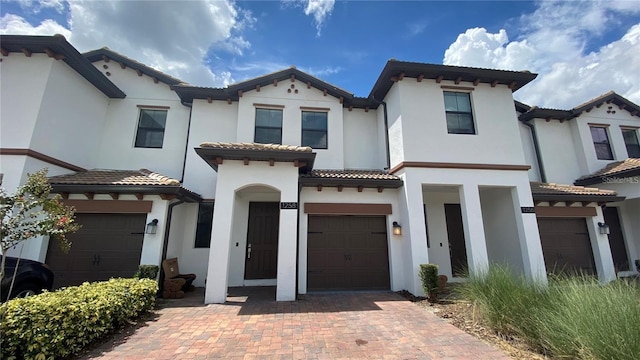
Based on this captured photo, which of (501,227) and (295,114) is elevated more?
(295,114)

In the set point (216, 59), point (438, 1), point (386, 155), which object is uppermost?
point (438, 1)

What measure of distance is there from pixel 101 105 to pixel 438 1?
504 inches

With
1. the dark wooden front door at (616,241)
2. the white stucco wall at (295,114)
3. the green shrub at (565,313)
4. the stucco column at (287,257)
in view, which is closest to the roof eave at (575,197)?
the dark wooden front door at (616,241)

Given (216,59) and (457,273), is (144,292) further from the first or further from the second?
(457,273)

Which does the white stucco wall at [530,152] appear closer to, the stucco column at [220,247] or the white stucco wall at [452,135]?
the white stucco wall at [452,135]

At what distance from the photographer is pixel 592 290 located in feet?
13.0

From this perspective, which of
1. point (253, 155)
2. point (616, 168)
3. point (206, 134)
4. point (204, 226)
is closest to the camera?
point (253, 155)

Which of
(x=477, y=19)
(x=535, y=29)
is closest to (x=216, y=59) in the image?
(x=477, y=19)

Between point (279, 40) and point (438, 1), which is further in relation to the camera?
point (279, 40)

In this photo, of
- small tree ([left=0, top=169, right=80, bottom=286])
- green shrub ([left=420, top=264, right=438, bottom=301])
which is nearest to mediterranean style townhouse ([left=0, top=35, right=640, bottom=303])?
green shrub ([left=420, top=264, right=438, bottom=301])

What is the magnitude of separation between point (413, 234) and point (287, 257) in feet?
12.3

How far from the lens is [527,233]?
7836 millimetres

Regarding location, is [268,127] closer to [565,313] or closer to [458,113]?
[458,113]

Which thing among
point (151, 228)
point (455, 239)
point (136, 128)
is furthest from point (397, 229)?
point (136, 128)
